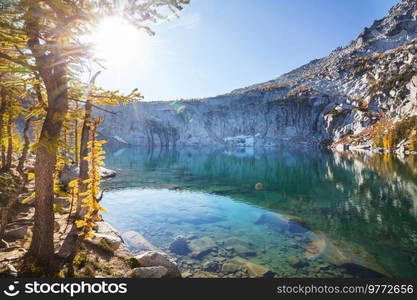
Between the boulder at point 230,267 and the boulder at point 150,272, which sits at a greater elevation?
the boulder at point 150,272

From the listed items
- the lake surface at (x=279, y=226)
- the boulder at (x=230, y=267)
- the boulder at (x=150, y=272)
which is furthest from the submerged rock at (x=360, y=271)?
the boulder at (x=150, y=272)

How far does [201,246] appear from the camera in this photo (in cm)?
1712

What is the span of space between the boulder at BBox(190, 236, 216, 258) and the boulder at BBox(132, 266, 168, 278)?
5.00 meters

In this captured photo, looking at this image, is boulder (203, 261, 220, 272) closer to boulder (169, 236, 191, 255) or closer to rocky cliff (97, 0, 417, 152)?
boulder (169, 236, 191, 255)

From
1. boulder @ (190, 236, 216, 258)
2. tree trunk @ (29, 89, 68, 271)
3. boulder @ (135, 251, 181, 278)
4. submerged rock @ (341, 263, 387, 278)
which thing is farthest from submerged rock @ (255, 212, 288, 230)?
tree trunk @ (29, 89, 68, 271)

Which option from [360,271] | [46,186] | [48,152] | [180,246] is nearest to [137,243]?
[180,246]

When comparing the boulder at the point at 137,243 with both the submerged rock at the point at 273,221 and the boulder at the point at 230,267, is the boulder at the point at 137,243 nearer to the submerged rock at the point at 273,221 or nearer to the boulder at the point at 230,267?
the boulder at the point at 230,267

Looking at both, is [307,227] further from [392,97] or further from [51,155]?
[392,97]

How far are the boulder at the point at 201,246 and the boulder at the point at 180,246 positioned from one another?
42 cm

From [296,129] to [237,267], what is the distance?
18542 centimetres

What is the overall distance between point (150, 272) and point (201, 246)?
277 inches

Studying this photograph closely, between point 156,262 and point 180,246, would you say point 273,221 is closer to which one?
point 180,246

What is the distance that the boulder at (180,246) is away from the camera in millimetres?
16336

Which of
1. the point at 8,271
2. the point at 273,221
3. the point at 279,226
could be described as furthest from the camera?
the point at 273,221
